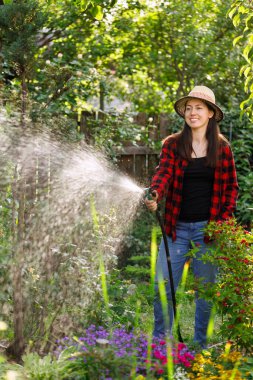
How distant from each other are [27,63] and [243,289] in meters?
1.85

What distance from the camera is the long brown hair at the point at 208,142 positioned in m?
4.00

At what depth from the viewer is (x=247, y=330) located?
11.5 feet

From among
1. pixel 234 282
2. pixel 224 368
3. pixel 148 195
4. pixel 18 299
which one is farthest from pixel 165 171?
pixel 224 368

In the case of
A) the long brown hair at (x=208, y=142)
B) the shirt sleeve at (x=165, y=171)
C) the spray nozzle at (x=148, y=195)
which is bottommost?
the spray nozzle at (x=148, y=195)

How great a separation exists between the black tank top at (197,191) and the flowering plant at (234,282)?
29 centimetres

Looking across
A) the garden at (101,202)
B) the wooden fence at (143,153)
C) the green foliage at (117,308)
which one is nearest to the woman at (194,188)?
the garden at (101,202)

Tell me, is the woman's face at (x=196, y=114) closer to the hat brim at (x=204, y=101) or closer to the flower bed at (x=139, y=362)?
the hat brim at (x=204, y=101)

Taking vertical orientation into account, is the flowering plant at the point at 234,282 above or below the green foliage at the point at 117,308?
above

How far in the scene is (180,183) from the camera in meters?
4.02

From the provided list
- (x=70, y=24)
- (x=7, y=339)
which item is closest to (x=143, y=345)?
(x=7, y=339)

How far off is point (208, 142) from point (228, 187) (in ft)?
0.97

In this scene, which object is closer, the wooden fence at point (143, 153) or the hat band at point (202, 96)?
the hat band at point (202, 96)

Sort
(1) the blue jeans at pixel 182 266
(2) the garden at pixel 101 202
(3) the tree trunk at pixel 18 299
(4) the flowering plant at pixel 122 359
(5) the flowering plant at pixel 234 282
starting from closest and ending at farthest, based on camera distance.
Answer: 1. (4) the flowering plant at pixel 122 359
2. (2) the garden at pixel 101 202
3. (5) the flowering plant at pixel 234 282
4. (3) the tree trunk at pixel 18 299
5. (1) the blue jeans at pixel 182 266

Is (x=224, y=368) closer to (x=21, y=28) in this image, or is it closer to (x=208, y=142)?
(x=208, y=142)
